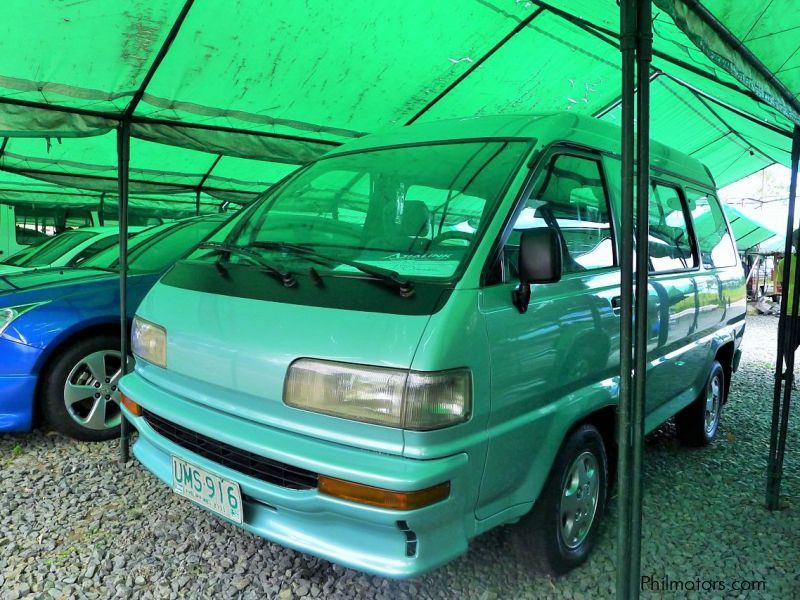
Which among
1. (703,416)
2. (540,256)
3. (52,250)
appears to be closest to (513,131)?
(540,256)

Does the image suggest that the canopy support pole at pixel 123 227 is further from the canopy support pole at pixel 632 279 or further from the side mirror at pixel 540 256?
the canopy support pole at pixel 632 279

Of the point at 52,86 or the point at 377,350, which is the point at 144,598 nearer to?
the point at 377,350

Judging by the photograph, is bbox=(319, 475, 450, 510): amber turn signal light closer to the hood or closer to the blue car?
the hood

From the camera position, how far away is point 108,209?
1108 centimetres

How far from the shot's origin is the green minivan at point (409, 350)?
187 centimetres

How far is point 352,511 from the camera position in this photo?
1.85 m

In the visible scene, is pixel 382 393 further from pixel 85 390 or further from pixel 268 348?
pixel 85 390

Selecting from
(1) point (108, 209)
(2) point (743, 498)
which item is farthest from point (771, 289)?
(1) point (108, 209)

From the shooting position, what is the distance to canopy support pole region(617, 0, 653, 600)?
1895 millimetres

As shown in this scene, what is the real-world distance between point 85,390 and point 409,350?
121 inches

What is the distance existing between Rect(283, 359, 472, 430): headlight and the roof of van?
127cm

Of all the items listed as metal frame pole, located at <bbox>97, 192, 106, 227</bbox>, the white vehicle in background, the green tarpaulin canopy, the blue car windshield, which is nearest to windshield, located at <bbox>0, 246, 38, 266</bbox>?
the white vehicle in background

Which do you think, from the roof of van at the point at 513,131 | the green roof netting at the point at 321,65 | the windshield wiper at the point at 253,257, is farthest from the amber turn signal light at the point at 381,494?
the green roof netting at the point at 321,65

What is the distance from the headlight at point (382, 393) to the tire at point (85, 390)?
2.62 meters
